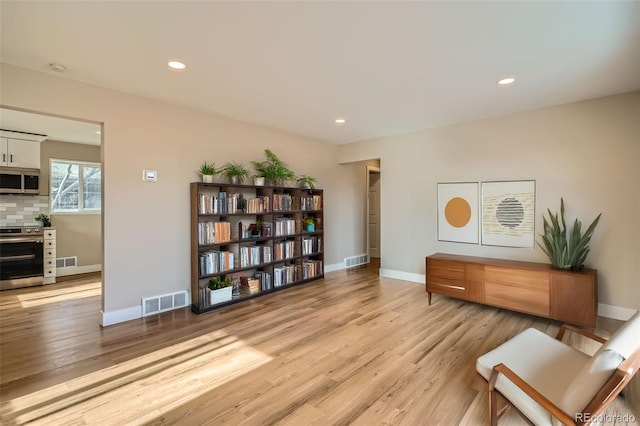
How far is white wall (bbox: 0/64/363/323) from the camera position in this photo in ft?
9.60

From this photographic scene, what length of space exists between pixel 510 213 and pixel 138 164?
16.4 feet

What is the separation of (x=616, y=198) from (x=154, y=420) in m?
5.05

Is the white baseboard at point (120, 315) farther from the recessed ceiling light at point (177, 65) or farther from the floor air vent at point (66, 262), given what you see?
the floor air vent at point (66, 262)

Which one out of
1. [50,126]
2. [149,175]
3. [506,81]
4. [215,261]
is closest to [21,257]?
[50,126]

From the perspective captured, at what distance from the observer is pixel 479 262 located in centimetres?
366

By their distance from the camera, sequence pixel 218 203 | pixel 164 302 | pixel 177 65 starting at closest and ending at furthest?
pixel 177 65 < pixel 164 302 < pixel 218 203

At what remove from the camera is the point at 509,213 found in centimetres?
404

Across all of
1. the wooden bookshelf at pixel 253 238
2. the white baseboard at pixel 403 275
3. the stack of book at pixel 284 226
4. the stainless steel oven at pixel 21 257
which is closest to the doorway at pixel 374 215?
the white baseboard at pixel 403 275

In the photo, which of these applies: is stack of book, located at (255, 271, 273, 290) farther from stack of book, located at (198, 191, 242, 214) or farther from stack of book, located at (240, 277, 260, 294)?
stack of book, located at (198, 191, 242, 214)

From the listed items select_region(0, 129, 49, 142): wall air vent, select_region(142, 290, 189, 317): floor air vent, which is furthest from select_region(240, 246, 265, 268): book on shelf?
select_region(0, 129, 49, 142): wall air vent

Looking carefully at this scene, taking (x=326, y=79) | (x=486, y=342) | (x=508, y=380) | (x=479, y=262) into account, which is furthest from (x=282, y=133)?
(x=508, y=380)

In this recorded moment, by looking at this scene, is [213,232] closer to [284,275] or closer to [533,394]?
[284,275]

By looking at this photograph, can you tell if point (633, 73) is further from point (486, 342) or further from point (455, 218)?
point (486, 342)

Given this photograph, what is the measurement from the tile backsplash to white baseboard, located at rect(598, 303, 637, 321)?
29.3ft
